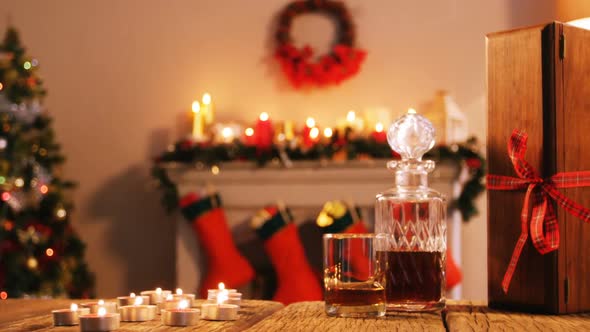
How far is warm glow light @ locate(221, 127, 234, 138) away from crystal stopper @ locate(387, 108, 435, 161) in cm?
289

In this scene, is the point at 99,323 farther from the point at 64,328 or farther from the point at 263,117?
the point at 263,117

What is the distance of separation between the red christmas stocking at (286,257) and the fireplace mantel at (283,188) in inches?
5.7

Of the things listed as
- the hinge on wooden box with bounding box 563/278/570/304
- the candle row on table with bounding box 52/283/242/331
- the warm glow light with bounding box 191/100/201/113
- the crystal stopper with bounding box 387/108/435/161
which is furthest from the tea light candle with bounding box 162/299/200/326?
the warm glow light with bounding box 191/100/201/113

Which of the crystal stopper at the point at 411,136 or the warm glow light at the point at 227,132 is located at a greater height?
the warm glow light at the point at 227,132

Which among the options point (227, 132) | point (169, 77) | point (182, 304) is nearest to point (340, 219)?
point (227, 132)

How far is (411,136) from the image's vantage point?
1.00 meters

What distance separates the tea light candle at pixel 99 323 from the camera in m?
0.74

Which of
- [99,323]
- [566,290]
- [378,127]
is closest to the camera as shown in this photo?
[99,323]

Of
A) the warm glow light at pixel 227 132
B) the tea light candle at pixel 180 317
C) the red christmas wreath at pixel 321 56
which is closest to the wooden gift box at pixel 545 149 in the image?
the tea light candle at pixel 180 317

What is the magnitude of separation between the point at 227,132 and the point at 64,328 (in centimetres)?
311

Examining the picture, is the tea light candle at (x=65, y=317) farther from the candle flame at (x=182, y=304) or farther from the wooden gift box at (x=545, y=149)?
the wooden gift box at (x=545, y=149)

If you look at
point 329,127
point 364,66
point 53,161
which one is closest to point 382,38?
point 364,66

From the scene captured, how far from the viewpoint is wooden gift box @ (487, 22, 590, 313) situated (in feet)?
3.28

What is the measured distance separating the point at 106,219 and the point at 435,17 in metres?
2.04
